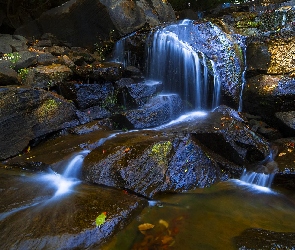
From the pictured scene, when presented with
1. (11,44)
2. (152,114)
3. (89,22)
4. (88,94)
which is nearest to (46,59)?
(11,44)

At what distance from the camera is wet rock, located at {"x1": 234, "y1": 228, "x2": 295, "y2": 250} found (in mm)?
2730

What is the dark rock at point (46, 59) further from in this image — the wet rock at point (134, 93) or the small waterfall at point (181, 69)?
the small waterfall at point (181, 69)

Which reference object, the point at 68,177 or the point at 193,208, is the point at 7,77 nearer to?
the point at 68,177

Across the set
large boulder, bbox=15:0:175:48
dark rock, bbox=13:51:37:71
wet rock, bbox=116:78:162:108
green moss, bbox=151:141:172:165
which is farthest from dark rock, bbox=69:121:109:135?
large boulder, bbox=15:0:175:48

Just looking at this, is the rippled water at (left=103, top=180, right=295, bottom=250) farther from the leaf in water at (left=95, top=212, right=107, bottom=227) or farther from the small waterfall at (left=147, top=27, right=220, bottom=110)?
the small waterfall at (left=147, top=27, right=220, bottom=110)

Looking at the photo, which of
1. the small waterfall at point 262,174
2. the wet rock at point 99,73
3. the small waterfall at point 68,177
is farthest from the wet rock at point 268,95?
the small waterfall at point 68,177

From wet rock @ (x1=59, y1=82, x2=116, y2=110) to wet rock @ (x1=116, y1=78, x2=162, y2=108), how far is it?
0.93 feet

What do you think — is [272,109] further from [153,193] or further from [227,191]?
[153,193]

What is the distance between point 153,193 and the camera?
4.06 metres

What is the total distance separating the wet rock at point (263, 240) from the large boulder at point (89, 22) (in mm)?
9154

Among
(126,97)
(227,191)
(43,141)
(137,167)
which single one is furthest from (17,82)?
(227,191)

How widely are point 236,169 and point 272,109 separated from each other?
2.88 meters

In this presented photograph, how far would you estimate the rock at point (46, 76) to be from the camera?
7.20 m

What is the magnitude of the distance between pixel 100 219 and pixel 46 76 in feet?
18.1
